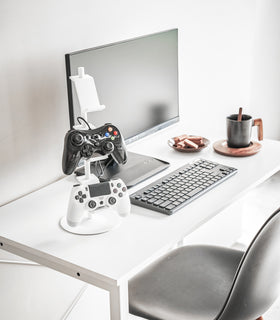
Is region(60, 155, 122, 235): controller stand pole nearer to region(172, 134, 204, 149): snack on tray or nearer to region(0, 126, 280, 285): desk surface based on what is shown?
region(0, 126, 280, 285): desk surface

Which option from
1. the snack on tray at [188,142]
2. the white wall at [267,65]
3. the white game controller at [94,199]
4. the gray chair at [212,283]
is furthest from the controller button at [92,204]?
the white wall at [267,65]

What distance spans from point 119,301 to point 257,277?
1.20ft

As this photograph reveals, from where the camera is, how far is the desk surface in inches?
53.6

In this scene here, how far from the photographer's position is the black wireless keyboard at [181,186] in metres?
1.62

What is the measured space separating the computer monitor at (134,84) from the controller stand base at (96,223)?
0.20m

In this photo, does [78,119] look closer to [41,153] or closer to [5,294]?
[41,153]

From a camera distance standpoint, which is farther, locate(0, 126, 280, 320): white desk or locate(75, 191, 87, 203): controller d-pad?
locate(75, 191, 87, 203): controller d-pad

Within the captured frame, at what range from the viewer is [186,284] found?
5.74 feet

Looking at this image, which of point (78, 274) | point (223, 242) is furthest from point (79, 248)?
point (223, 242)

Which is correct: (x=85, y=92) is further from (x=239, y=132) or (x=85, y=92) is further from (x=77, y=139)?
(x=239, y=132)

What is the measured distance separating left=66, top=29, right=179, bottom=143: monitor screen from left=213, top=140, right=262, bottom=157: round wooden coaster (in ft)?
0.63

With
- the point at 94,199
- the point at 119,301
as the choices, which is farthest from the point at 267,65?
the point at 119,301

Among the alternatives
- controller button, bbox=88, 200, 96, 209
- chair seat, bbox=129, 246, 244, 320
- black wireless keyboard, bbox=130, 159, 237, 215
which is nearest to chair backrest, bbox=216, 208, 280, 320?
chair seat, bbox=129, 246, 244, 320

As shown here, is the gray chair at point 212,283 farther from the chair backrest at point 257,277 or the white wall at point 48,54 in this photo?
the white wall at point 48,54
